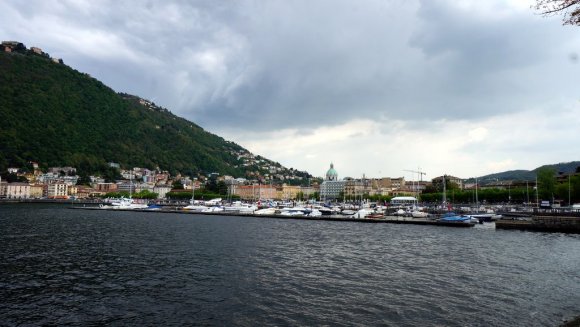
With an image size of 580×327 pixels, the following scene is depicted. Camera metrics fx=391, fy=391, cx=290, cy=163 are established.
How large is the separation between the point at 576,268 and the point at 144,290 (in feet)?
73.1

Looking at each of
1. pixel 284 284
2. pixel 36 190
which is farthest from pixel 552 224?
pixel 36 190

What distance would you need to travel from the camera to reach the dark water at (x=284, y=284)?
505 inches

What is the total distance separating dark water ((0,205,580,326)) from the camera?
12820 mm

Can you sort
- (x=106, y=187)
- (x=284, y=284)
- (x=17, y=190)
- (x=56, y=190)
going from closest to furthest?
(x=284, y=284) < (x=17, y=190) < (x=56, y=190) < (x=106, y=187)

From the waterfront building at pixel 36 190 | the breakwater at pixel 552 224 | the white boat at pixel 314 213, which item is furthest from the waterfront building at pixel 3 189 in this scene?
the breakwater at pixel 552 224

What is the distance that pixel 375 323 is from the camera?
40.0 ft

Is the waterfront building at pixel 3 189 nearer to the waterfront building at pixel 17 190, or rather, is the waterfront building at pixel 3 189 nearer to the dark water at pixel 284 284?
the waterfront building at pixel 17 190

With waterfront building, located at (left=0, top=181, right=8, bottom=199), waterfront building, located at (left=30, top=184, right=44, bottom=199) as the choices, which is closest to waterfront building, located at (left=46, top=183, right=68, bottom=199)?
waterfront building, located at (left=30, top=184, right=44, bottom=199)

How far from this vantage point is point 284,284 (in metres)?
17.0

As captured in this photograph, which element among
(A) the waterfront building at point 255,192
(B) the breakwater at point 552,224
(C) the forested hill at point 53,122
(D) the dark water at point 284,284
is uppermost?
(C) the forested hill at point 53,122


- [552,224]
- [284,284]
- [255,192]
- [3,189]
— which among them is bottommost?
[284,284]

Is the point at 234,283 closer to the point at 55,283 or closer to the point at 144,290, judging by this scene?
the point at 144,290

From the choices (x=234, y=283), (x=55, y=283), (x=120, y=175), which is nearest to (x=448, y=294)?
(x=234, y=283)

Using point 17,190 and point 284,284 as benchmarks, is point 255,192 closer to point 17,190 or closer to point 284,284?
point 17,190
